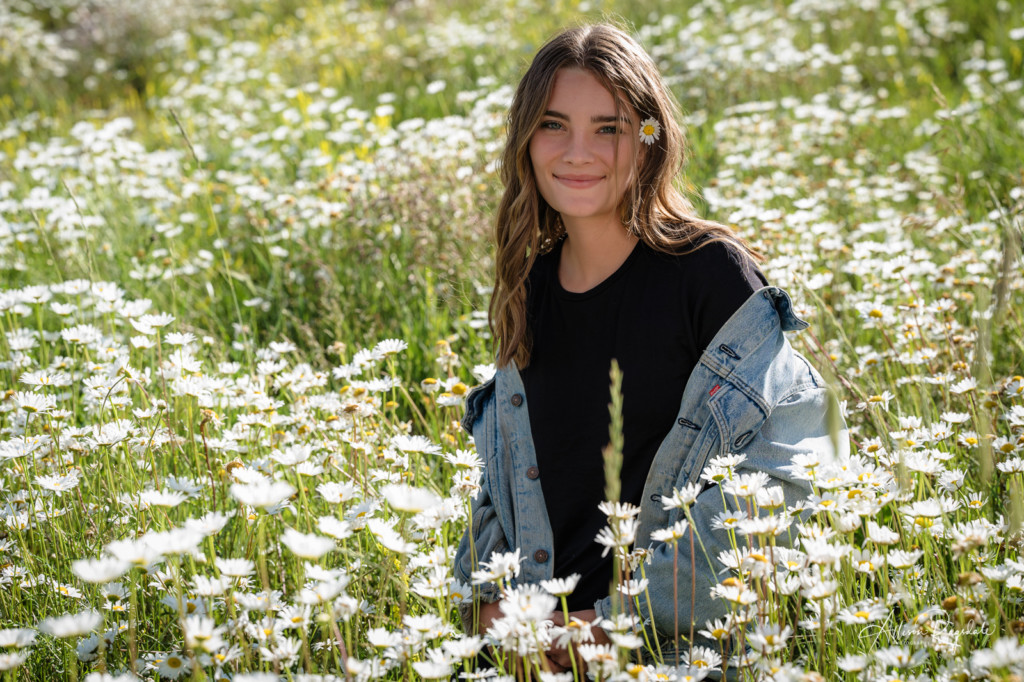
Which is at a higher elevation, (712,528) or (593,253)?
(593,253)

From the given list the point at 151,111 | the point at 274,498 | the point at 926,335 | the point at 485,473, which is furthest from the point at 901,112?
the point at 151,111

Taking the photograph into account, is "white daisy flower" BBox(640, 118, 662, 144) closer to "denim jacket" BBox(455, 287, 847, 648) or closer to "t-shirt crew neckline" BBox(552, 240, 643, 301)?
"t-shirt crew neckline" BBox(552, 240, 643, 301)

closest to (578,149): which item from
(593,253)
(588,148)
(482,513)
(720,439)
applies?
(588,148)

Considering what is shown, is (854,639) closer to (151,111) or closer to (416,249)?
(416,249)

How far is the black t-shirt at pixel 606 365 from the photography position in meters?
2.10

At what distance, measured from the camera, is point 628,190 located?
7.48 ft

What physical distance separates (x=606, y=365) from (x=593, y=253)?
301mm

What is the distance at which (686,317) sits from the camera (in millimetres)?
2102

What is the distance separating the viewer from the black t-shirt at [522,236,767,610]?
2104mm

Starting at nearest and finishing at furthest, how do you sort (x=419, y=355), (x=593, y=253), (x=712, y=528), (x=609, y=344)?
1. (x=712, y=528)
2. (x=609, y=344)
3. (x=593, y=253)
4. (x=419, y=355)

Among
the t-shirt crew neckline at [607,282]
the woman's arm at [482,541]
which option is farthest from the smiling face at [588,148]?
the woman's arm at [482,541]

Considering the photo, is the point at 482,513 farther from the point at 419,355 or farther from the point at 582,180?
the point at 419,355

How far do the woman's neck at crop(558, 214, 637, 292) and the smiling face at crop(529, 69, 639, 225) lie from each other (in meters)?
0.04

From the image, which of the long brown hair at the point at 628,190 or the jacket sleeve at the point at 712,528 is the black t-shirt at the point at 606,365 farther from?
the jacket sleeve at the point at 712,528
